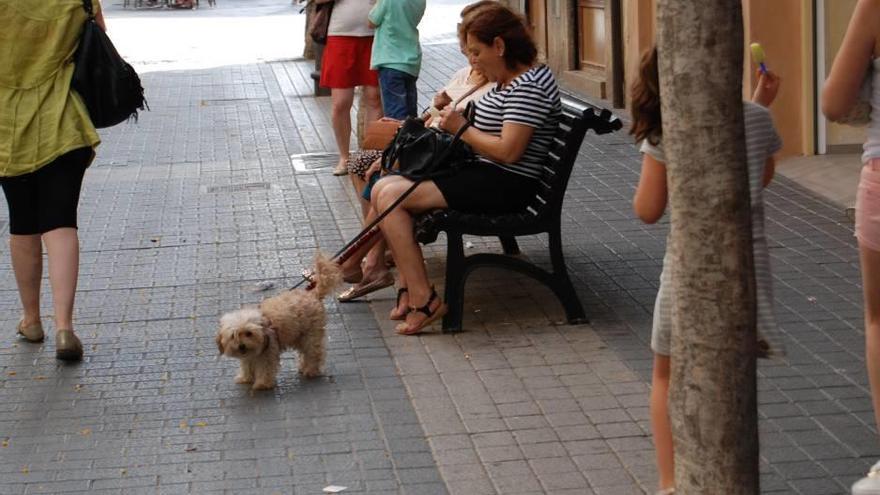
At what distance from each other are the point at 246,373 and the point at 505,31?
6.72 feet

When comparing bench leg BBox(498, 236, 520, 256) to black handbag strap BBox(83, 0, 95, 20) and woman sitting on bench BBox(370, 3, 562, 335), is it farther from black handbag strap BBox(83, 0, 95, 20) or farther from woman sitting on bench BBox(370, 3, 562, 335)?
black handbag strap BBox(83, 0, 95, 20)

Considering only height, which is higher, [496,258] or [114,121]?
[114,121]

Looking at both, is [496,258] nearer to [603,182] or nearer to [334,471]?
[334,471]

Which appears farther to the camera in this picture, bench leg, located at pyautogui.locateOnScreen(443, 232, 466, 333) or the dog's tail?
bench leg, located at pyautogui.locateOnScreen(443, 232, 466, 333)

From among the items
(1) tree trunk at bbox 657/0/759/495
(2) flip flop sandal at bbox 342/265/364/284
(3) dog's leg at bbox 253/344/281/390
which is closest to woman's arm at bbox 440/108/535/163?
(2) flip flop sandal at bbox 342/265/364/284

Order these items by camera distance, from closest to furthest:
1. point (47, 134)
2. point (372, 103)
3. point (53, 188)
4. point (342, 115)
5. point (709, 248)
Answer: point (709, 248)
point (47, 134)
point (53, 188)
point (342, 115)
point (372, 103)

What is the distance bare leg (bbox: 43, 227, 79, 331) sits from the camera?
23.4 ft

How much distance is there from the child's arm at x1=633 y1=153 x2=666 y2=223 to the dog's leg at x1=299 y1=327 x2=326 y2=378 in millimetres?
2399

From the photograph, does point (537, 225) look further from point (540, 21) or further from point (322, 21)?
point (540, 21)

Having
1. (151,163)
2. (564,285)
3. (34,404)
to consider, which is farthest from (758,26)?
(34,404)

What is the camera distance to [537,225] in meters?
7.27

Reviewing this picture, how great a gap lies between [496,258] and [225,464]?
2.10 metres

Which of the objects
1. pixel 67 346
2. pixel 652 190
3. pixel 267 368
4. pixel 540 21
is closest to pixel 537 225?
pixel 267 368

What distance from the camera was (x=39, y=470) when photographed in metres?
5.73
